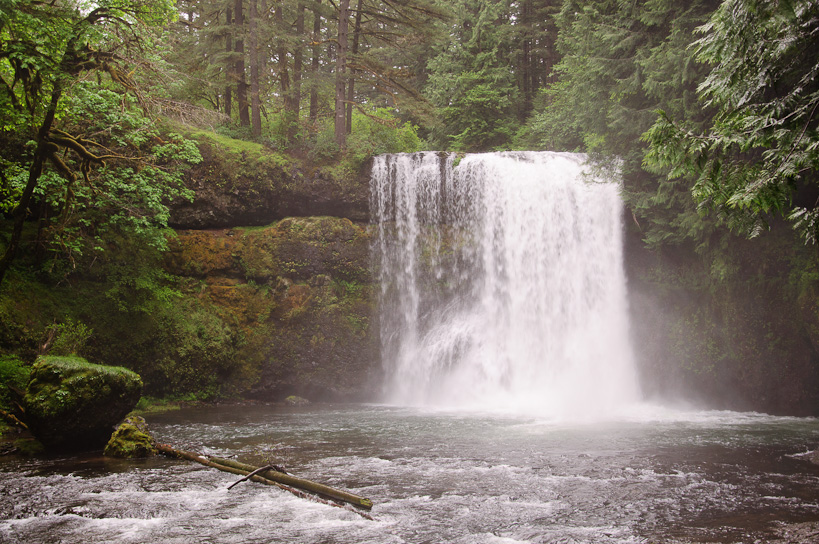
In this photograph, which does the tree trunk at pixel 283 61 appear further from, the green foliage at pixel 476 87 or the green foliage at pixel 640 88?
the green foliage at pixel 640 88

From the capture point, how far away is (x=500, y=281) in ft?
54.3

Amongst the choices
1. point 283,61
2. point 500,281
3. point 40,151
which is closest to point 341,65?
point 283,61

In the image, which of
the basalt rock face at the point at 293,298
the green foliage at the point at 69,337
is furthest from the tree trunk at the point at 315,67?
the green foliage at the point at 69,337

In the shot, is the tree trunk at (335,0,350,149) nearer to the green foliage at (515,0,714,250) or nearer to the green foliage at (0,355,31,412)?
the green foliage at (515,0,714,250)

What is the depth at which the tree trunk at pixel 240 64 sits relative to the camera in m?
18.3

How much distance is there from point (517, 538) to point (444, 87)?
23054 mm

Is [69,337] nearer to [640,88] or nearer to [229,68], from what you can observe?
[229,68]

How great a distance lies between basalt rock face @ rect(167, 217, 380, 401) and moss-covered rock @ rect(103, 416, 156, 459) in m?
7.11

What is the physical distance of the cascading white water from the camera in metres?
15.7

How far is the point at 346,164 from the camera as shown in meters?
17.5

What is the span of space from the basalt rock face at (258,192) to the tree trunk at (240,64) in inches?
139

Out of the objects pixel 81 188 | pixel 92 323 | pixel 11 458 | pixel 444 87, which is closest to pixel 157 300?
pixel 92 323

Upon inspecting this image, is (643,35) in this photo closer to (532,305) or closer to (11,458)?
(532,305)

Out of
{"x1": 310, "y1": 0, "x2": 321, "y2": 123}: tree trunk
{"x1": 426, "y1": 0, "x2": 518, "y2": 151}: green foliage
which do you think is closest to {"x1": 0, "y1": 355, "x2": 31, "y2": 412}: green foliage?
{"x1": 310, "y1": 0, "x2": 321, "y2": 123}: tree trunk
